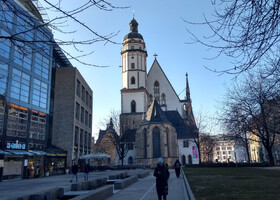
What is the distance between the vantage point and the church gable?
69.9 m

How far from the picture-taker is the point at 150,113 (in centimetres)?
5594

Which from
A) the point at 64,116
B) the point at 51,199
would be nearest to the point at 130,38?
the point at 64,116

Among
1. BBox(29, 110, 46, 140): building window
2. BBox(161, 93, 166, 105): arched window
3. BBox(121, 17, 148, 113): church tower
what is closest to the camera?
BBox(29, 110, 46, 140): building window

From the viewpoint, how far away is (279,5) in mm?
4988

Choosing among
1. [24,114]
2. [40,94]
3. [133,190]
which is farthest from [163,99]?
[133,190]

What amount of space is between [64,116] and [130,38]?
34743 mm

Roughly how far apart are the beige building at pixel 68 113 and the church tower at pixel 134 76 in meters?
17.9

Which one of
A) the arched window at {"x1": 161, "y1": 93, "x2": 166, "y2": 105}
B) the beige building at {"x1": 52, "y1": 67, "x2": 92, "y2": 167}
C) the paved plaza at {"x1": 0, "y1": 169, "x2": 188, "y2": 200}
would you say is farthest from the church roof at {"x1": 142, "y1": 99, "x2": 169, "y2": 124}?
the paved plaza at {"x1": 0, "y1": 169, "x2": 188, "y2": 200}

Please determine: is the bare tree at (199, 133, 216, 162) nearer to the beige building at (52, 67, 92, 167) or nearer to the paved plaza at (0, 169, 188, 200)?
the beige building at (52, 67, 92, 167)

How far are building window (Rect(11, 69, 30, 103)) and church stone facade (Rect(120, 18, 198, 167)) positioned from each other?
2634cm

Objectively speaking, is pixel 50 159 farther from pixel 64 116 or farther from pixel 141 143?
pixel 141 143

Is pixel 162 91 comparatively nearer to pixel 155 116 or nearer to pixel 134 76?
pixel 134 76

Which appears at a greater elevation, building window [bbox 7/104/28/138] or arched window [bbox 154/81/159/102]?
arched window [bbox 154/81/159/102]

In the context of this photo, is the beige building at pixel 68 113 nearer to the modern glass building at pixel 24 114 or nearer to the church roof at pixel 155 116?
the modern glass building at pixel 24 114
